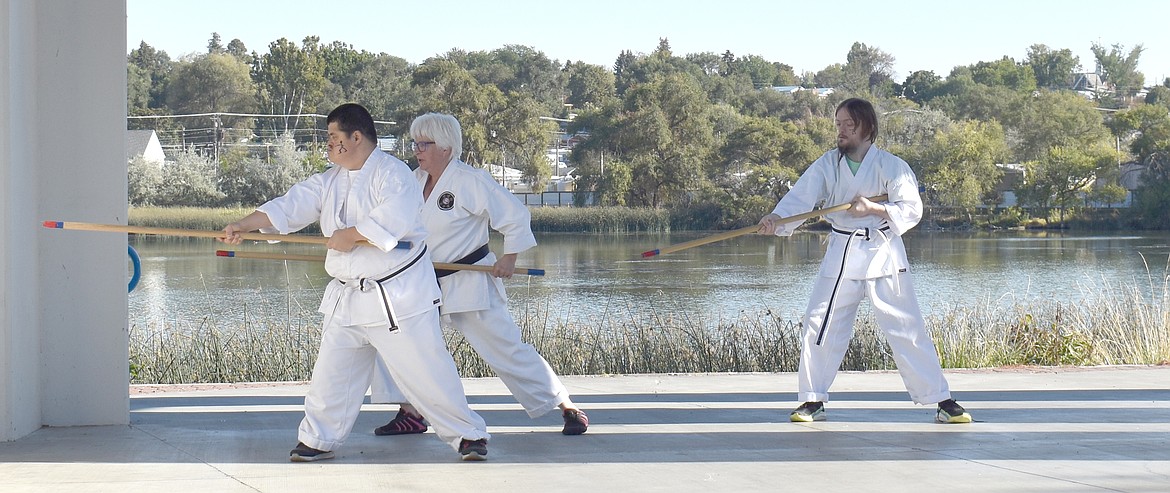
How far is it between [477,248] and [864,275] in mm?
1844

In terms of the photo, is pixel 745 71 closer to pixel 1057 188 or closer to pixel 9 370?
pixel 1057 188

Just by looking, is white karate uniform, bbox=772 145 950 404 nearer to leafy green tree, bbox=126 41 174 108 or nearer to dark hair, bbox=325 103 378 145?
dark hair, bbox=325 103 378 145

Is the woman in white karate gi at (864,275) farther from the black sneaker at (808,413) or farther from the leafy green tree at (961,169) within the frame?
the leafy green tree at (961,169)

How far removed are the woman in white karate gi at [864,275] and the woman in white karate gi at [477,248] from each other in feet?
4.02

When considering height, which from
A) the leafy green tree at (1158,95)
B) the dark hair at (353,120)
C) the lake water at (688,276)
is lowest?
the lake water at (688,276)

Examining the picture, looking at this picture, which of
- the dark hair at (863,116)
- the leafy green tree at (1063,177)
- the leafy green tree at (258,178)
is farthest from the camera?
the leafy green tree at (258,178)

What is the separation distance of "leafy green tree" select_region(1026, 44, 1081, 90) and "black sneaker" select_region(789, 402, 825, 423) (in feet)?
371

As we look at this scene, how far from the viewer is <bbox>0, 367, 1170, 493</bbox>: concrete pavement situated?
4406 mm

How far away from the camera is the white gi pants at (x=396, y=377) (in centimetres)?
475

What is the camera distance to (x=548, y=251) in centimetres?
3709

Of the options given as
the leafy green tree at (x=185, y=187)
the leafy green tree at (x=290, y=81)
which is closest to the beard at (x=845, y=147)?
the leafy green tree at (x=185, y=187)

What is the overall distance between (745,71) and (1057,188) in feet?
203

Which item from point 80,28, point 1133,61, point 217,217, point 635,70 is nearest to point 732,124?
point 217,217

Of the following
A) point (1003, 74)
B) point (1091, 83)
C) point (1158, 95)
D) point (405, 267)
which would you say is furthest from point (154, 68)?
point (405, 267)
